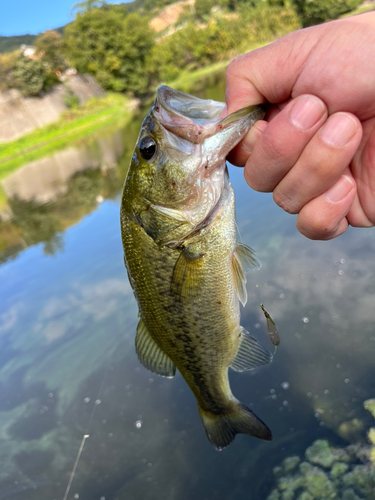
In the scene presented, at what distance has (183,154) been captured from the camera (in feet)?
4.69

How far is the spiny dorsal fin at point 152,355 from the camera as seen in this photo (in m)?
1.85

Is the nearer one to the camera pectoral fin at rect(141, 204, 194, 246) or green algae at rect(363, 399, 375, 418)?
pectoral fin at rect(141, 204, 194, 246)

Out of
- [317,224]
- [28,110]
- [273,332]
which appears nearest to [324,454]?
[273,332]

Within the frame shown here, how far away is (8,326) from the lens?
4.83m

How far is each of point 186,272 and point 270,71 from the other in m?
Result: 0.96

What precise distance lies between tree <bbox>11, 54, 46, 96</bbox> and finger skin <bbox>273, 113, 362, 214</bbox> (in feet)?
115

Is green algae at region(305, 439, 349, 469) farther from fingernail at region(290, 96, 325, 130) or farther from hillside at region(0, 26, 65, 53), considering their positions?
hillside at region(0, 26, 65, 53)

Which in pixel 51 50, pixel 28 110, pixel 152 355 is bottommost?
pixel 152 355

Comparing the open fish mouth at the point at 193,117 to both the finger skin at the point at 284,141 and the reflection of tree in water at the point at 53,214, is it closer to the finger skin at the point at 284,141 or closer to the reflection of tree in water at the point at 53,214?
the finger skin at the point at 284,141

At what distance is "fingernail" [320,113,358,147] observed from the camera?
125 cm

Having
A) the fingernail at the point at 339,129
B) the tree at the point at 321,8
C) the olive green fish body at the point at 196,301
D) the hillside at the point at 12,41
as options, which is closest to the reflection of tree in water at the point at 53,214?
the olive green fish body at the point at 196,301

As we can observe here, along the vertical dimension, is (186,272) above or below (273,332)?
above

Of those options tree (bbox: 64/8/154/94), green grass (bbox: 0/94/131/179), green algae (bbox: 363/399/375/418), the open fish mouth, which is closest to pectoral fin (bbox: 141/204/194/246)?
→ the open fish mouth

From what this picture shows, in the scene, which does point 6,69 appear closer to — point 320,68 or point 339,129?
point 320,68
